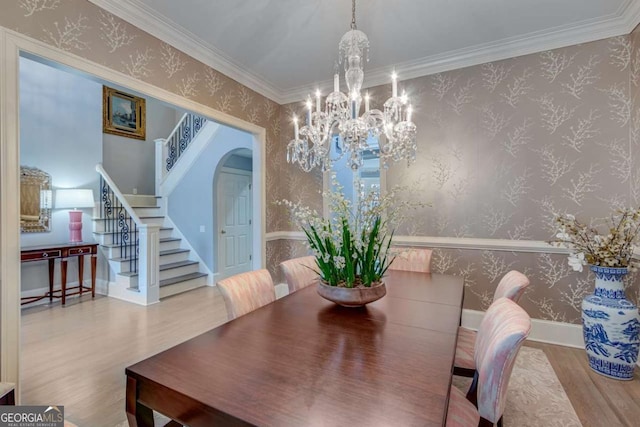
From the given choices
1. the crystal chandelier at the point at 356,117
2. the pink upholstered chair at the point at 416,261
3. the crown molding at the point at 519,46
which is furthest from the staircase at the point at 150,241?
the pink upholstered chair at the point at 416,261

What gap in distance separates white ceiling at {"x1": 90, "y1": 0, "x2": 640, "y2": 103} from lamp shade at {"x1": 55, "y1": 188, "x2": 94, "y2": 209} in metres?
3.30

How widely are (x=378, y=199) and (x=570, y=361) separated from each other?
2287 mm

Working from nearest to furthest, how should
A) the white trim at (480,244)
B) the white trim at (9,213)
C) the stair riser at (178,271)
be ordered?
the white trim at (9,213) < the white trim at (480,244) < the stair riser at (178,271)

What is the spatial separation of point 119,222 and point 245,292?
4.20 meters

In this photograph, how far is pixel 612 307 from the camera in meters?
2.10

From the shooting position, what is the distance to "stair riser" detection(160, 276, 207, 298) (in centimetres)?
437

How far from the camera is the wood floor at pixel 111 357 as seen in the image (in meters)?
1.88

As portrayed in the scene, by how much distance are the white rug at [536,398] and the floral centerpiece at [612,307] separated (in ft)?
1.24

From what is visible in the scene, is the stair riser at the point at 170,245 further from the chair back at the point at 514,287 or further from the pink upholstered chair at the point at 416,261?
the chair back at the point at 514,287

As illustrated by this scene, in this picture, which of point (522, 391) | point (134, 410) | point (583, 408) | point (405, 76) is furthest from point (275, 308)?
point (405, 76)

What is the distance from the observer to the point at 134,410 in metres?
1.01

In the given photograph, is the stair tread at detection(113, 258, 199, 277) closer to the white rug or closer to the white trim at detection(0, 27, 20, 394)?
the white trim at detection(0, 27, 20, 394)

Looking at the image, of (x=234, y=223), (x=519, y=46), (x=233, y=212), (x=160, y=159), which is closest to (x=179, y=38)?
(x=519, y=46)

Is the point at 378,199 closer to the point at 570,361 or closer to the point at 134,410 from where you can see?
the point at 134,410
